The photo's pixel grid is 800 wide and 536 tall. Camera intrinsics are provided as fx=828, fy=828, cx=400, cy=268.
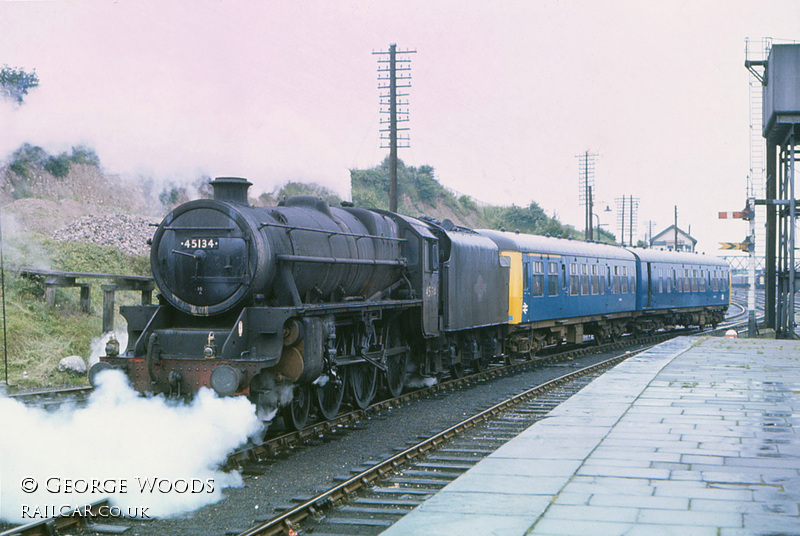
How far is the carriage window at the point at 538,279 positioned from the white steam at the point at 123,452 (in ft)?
39.6

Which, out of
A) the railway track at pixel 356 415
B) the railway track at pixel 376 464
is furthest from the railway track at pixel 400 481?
the railway track at pixel 356 415

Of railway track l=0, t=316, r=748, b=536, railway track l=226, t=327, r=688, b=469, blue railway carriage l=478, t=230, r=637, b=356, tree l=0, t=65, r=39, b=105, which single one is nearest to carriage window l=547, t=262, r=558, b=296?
blue railway carriage l=478, t=230, r=637, b=356

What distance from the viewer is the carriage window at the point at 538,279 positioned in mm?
19703

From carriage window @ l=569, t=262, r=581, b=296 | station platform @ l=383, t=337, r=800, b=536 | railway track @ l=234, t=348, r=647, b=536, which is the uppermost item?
carriage window @ l=569, t=262, r=581, b=296

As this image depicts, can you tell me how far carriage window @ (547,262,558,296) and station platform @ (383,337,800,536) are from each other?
25.8 feet

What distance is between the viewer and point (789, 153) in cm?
2720

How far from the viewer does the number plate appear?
354 inches

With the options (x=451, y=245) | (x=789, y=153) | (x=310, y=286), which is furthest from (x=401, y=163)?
(x=310, y=286)

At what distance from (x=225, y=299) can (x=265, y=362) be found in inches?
36.3

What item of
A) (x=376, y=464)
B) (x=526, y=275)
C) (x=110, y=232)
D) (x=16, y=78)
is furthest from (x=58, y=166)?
(x=376, y=464)

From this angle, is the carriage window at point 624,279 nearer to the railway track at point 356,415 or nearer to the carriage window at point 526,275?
the railway track at point 356,415

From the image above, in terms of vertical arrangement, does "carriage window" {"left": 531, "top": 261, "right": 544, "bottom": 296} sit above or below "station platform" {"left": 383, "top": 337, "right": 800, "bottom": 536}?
above

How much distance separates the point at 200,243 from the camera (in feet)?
29.8

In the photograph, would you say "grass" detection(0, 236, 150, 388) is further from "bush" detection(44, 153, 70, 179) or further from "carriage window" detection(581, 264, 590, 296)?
"carriage window" detection(581, 264, 590, 296)
